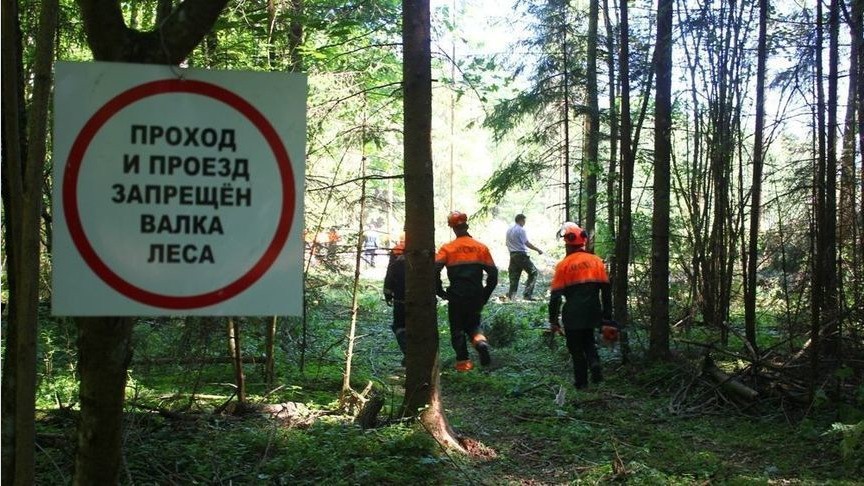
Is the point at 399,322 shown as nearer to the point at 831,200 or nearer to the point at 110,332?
the point at 831,200

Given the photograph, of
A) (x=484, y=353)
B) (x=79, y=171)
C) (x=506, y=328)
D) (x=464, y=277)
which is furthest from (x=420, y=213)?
(x=506, y=328)

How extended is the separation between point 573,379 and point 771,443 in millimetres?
3554

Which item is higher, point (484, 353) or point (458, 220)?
point (458, 220)

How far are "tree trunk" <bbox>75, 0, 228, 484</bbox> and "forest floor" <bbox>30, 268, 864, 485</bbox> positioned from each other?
1758mm

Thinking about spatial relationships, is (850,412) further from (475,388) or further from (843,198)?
(475,388)

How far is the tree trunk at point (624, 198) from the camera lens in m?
10.5

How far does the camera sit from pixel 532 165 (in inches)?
563

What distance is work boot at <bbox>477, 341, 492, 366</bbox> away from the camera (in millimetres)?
10820

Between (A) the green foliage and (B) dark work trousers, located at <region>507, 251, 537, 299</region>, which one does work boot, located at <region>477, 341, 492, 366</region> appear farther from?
(B) dark work trousers, located at <region>507, 251, 537, 299</region>

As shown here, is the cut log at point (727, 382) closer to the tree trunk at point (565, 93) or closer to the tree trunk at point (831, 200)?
the tree trunk at point (831, 200)

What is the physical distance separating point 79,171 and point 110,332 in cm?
62

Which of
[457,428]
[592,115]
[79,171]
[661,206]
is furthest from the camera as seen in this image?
[592,115]

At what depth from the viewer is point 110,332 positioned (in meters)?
2.49

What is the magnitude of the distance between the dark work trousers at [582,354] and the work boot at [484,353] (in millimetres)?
1440
